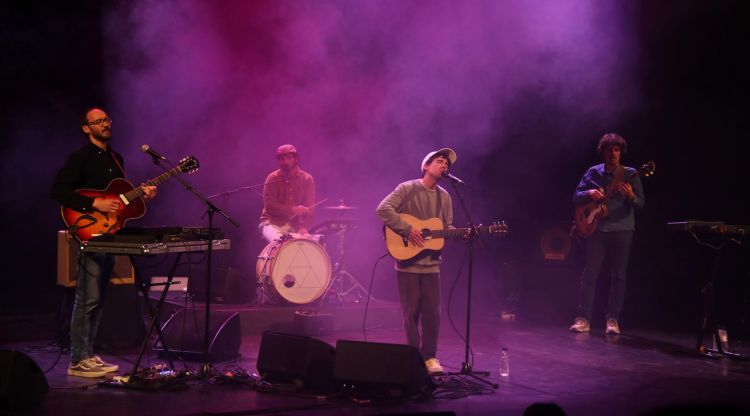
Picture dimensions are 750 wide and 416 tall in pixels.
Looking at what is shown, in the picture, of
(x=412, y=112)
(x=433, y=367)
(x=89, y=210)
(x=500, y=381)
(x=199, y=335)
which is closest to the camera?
(x=89, y=210)

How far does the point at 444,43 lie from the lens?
10766 mm

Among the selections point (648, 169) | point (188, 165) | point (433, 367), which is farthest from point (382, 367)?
point (648, 169)

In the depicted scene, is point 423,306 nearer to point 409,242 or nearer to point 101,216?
point 409,242

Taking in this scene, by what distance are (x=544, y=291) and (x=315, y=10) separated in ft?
17.2

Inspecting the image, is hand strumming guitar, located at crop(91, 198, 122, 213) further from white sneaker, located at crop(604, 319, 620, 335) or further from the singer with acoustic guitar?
white sneaker, located at crop(604, 319, 620, 335)

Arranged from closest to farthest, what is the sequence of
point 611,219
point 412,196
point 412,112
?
point 412,196 < point 611,219 < point 412,112

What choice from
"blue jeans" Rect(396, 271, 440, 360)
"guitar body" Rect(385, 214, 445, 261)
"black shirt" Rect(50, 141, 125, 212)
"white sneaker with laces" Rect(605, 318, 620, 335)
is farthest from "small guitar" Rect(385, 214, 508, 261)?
"white sneaker with laces" Rect(605, 318, 620, 335)

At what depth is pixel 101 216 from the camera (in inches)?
235

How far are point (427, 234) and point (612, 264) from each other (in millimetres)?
3473

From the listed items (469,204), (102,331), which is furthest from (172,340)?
(469,204)

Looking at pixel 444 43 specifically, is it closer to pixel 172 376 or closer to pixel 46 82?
pixel 46 82

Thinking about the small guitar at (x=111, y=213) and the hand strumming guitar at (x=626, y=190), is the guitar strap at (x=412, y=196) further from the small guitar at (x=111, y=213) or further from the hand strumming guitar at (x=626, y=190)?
the hand strumming guitar at (x=626, y=190)

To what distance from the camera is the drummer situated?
970cm

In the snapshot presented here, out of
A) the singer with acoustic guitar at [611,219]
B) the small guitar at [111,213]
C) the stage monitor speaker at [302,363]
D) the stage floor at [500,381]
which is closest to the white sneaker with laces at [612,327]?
the singer with acoustic guitar at [611,219]
